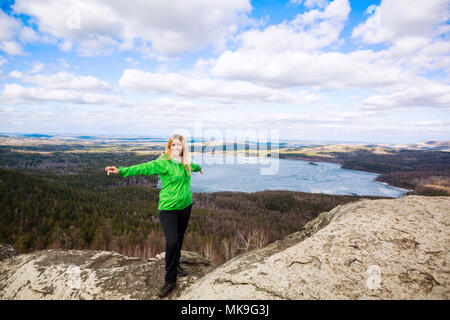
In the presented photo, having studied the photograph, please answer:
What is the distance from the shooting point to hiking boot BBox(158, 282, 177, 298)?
3.95 metres

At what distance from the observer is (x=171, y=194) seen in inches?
164

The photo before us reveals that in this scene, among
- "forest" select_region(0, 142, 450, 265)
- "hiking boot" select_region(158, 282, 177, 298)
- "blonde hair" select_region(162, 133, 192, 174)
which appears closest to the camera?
"hiking boot" select_region(158, 282, 177, 298)

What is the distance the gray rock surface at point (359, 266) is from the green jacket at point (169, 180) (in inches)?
61.4

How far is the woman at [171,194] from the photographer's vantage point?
4.05 m

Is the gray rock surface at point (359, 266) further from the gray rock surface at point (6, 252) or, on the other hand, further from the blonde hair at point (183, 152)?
the gray rock surface at point (6, 252)

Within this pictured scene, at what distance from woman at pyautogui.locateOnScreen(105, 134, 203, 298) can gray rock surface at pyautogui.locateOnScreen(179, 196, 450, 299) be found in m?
0.59

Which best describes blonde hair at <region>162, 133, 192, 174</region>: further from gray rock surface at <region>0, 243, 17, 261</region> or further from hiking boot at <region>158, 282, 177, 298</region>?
gray rock surface at <region>0, 243, 17, 261</region>

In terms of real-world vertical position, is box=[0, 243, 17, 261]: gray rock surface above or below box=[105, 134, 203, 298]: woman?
below

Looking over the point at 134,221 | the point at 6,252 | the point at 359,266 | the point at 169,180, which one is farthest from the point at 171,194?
the point at 134,221

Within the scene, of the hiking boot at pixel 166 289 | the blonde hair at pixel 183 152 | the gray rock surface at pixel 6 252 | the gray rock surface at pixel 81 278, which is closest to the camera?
the hiking boot at pixel 166 289

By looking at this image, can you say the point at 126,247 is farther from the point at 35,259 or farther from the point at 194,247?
the point at 35,259

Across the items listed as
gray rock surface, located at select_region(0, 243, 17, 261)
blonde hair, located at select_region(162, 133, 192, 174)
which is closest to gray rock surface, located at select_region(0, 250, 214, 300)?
gray rock surface, located at select_region(0, 243, 17, 261)

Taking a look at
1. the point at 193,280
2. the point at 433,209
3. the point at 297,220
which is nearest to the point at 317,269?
the point at 193,280

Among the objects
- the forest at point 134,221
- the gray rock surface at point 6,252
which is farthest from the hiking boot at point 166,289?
the gray rock surface at point 6,252
